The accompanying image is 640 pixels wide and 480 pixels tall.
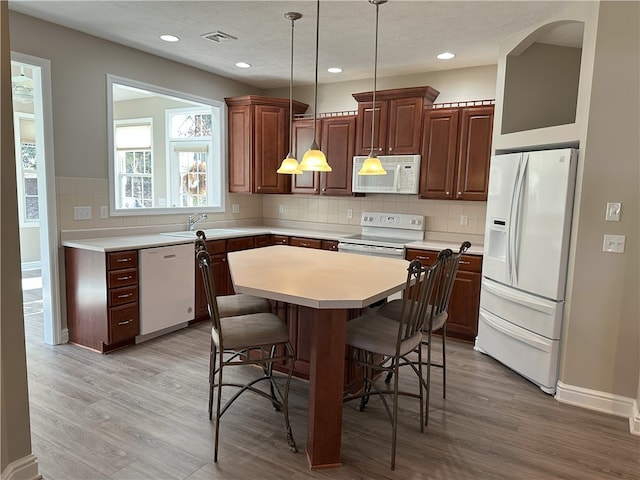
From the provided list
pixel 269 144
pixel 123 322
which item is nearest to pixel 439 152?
pixel 269 144

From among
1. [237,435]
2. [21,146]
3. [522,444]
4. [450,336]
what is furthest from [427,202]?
[21,146]

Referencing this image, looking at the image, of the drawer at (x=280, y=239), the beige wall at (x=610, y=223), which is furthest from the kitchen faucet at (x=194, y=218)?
the beige wall at (x=610, y=223)

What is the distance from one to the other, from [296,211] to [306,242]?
906mm

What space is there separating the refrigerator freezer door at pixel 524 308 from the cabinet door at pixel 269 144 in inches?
108

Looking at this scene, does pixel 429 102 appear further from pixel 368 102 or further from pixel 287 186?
pixel 287 186

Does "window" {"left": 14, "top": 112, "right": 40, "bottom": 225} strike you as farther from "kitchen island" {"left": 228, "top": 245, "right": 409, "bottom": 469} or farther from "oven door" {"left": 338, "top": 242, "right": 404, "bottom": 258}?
"kitchen island" {"left": 228, "top": 245, "right": 409, "bottom": 469}

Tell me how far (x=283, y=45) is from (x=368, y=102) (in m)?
1.17

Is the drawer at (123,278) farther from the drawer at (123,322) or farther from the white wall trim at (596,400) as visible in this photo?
the white wall trim at (596,400)

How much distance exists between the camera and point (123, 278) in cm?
353

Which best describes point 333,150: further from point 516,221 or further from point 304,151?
point 516,221

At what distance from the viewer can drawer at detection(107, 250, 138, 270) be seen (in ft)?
11.2

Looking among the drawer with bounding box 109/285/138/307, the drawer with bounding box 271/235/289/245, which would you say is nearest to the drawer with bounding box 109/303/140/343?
the drawer with bounding box 109/285/138/307

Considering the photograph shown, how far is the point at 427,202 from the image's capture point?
15.5 feet

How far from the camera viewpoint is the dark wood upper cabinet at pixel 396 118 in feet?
14.2
